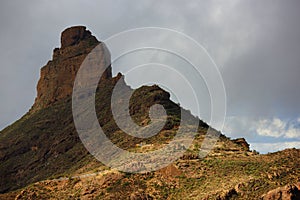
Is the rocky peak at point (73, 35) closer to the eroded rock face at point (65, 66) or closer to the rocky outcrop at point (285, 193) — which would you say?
the eroded rock face at point (65, 66)

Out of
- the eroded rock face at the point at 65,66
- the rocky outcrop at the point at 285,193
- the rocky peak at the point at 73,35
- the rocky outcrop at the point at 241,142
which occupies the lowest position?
the rocky outcrop at the point at 285,193

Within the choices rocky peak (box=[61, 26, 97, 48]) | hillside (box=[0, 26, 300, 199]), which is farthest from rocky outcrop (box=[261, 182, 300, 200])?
rocky peak (box=[61, 26, 97, 48])

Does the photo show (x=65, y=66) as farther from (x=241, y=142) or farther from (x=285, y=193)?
(x=285, y=193)

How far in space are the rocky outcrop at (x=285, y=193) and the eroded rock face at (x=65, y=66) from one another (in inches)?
3022

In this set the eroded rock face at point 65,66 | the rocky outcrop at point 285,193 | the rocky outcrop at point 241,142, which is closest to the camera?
the rocky outcrop at point 285,193

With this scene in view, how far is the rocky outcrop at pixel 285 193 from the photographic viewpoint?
41344 millimetres

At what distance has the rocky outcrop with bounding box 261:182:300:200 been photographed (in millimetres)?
41344

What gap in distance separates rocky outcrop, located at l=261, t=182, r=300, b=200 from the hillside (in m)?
0.12

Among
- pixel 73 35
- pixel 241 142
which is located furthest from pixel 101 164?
pixel 73 35

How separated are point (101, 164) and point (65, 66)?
194 feet

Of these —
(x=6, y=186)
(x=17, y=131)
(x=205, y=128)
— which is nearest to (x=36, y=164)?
(x=6, y=186)

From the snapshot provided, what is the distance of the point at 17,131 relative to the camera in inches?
4080

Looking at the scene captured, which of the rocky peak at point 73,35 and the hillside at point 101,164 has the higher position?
the rocky peak at point 73,35

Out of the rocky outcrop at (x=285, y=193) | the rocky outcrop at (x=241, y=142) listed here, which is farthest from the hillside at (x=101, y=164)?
the rocky outcrop at (x=241, y=142)
